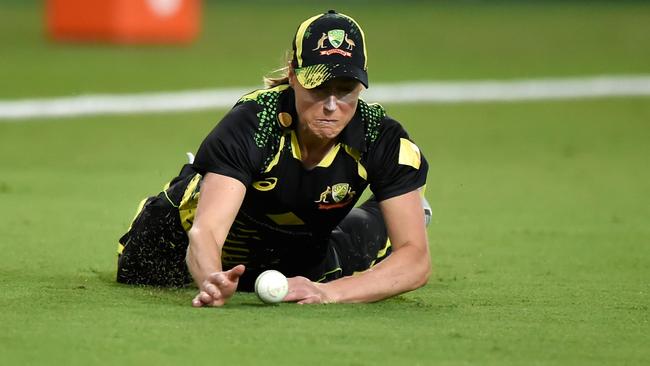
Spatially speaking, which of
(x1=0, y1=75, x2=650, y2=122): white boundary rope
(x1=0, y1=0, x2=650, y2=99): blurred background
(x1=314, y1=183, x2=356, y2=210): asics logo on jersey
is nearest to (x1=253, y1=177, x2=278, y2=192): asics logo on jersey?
(x1=314, y1=183, x2=356, y2=210): asics logo on jersey

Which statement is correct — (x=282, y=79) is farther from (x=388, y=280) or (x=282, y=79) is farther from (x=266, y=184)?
(x=388, y=280)

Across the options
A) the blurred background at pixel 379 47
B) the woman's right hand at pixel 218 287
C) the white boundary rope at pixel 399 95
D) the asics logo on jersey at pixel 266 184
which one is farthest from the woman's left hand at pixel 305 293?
the blurred background at pixel 379 47

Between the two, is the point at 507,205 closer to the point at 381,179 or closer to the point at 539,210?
the point at 539,210

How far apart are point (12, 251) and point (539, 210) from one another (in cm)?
375

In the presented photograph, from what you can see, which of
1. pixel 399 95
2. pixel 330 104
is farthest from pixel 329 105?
pixel 399 95

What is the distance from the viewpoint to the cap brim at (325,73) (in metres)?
5.64

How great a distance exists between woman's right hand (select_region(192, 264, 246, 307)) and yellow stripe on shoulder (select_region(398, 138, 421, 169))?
0.85 metres

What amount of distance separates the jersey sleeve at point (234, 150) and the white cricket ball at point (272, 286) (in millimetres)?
384

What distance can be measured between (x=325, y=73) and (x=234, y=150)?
497 mm

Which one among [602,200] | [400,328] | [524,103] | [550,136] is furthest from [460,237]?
[524,103]

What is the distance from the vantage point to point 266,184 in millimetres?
6016

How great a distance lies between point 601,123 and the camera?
14.9 m

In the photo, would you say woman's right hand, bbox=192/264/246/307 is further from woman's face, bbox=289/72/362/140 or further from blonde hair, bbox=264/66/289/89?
blonde hair, bbox=264/66/289/89

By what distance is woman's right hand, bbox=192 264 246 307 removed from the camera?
5.53 meters
